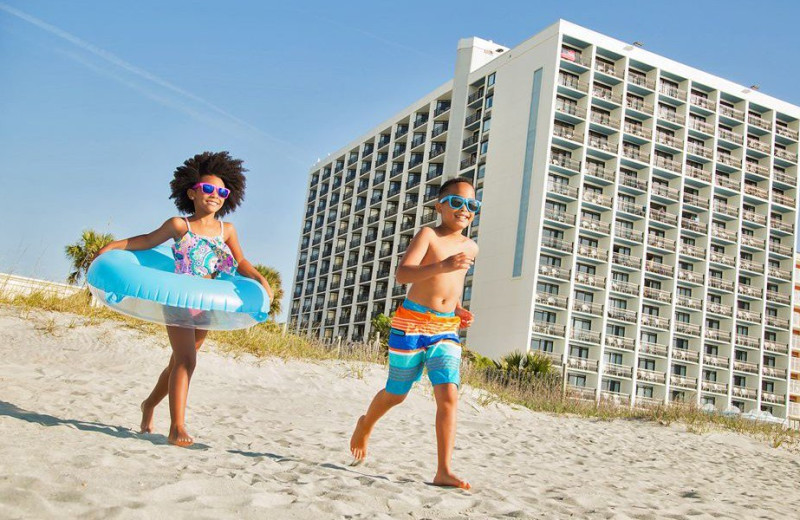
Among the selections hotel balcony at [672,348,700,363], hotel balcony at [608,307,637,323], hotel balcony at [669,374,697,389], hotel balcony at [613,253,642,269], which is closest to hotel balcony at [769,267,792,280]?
hotel balcony at [672,348,700,363]

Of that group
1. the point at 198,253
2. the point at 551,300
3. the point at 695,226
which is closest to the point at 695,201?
the point at 695,226

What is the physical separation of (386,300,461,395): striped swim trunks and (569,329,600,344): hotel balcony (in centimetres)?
4235

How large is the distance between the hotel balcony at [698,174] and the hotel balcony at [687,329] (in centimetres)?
1030

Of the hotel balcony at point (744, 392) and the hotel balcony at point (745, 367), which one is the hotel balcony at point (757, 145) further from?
the hotel balcony at point (744, 392)

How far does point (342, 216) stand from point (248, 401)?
61366mm

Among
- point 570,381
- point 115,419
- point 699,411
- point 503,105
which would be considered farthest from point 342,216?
point 115,419

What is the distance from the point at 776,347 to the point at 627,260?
1491 centimetres

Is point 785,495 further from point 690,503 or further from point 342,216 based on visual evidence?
point 342,216

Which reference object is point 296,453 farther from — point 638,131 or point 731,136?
point 731,136

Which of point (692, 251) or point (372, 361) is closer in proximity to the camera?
point (372, 361)

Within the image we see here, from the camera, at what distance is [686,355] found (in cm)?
4906

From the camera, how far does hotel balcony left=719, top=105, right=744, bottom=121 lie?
53812mm

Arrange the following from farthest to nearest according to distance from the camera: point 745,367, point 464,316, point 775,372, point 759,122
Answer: point 759,122
point 775,372
point 745,367
point 464,316

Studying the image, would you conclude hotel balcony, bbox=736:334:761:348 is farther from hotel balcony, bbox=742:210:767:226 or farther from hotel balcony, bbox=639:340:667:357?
hotel balcony, bbox=639:340:667:357
